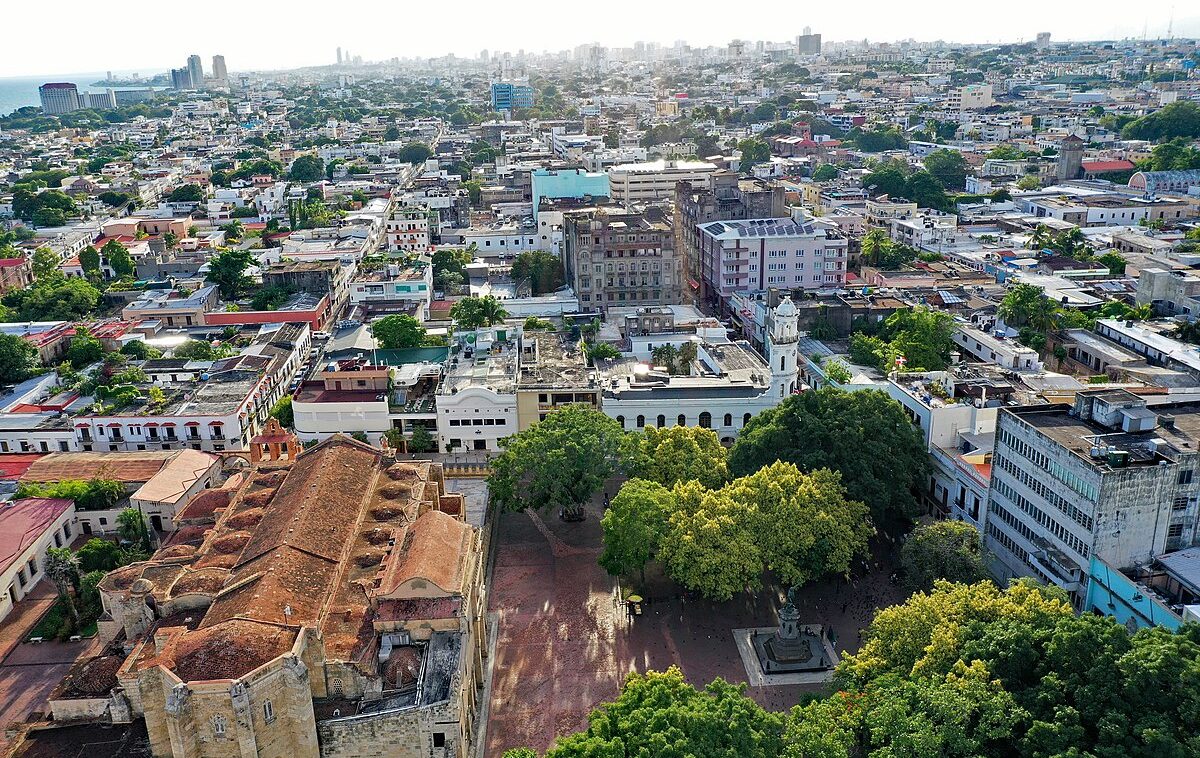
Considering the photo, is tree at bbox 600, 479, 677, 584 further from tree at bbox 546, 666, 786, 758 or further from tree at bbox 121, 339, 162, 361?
tree at bbox 121, 339, 162, 361

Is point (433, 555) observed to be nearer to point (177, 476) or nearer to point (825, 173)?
point (177, 476)

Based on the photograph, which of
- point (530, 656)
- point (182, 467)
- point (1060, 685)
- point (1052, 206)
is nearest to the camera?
point (1060, 685)

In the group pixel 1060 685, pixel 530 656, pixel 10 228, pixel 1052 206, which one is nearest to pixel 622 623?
pixel 530 656

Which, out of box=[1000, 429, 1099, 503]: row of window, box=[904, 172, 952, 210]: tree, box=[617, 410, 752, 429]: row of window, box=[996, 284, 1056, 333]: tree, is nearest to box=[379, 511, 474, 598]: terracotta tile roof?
box=[617, 410, 752, 429]: row of window

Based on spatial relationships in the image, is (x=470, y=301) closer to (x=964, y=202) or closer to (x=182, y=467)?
(x=182, y=467)

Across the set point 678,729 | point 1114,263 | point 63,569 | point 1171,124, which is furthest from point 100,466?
point 1171,124
